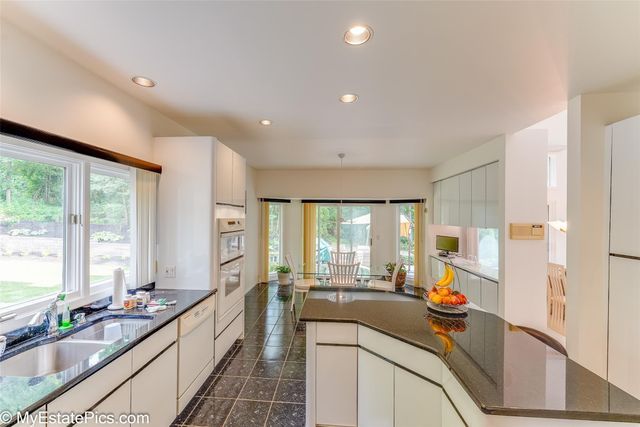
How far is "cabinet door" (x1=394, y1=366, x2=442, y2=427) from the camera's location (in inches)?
54.0

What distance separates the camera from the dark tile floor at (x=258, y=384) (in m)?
2.06

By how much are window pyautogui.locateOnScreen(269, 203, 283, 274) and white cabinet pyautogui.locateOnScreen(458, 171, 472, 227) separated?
3963mm

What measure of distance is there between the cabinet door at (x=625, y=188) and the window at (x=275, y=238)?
18.0 ft

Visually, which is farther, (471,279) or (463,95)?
(471,279)

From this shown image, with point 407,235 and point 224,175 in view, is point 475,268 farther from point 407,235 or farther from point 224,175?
point 224,175

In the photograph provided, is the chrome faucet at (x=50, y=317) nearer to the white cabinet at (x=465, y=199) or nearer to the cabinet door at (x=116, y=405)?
the cabinet door at (x=116, y=405)

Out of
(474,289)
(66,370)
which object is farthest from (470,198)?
(66,370)

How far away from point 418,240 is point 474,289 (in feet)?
6.58

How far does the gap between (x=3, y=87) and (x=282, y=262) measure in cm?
541

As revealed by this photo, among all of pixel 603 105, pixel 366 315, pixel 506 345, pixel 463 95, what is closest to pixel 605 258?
pixel 603 105

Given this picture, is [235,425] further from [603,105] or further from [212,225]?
[603,105]

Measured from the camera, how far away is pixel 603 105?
2168 millimetres

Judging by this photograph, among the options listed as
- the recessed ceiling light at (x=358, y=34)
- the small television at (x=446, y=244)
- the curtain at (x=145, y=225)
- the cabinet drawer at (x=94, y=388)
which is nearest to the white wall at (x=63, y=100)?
the curtain at (x=145, y=225)

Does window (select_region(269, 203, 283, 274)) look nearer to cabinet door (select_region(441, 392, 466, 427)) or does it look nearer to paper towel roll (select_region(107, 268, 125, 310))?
paper towel roll (select_region(107, 268, 125, 310))
